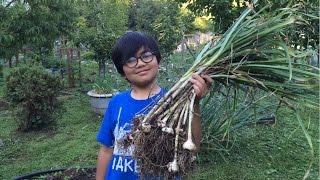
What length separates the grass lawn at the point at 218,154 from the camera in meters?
4.18

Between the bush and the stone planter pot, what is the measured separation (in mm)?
775

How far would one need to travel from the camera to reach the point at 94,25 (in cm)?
1249

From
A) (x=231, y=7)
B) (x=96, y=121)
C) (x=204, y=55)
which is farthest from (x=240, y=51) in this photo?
(x=96, y=121)

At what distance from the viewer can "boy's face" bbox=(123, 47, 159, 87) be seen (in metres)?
1.72

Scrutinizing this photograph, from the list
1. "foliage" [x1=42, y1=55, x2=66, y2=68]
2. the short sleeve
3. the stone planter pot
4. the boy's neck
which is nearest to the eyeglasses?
the boy's neck

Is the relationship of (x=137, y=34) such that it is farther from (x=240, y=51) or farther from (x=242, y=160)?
(x=242, y=160)

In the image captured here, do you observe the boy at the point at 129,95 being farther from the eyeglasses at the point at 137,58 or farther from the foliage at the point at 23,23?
the foliage at the point at 23,23

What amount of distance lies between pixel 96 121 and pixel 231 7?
8.58 feet

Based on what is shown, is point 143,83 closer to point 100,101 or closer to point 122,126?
point 122,126

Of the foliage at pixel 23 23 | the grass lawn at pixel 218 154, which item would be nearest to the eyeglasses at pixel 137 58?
the grass lawn at pixel 218 154

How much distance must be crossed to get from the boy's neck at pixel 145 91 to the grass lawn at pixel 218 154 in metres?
2.17

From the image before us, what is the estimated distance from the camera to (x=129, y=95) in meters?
1.86

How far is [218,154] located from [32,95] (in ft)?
8.82

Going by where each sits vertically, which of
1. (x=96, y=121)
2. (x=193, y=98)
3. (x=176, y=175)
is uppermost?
(x=193, y=98)
